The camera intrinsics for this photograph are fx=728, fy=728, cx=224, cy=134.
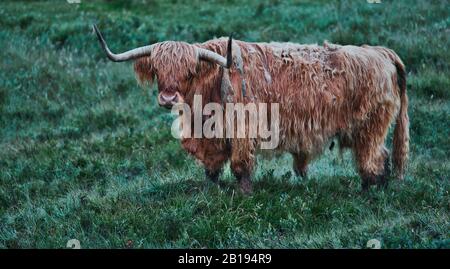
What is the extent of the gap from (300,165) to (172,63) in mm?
1855

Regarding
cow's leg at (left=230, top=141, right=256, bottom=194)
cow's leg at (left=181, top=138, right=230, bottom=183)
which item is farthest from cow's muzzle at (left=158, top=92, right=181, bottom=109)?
cow's leg at (left=230, top=141, right=256, bottom=194)

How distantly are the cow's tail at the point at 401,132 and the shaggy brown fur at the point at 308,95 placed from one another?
5 cm

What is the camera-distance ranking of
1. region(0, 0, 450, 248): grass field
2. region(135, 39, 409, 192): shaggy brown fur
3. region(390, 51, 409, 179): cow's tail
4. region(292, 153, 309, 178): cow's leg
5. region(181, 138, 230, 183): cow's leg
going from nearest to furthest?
region(0, 0, 450, 248): grass field
region(135, 39, 409, 192): shaggy brown fur
region(181, 138, 230, 183): cow's leg
region(390, 51, 409, 179): cow's tail
region(292, 153, 309, 178): cow's leg

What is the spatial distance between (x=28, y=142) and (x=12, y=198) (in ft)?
7.01

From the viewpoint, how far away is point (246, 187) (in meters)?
6.40

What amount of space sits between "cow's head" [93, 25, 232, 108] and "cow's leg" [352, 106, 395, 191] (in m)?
1.54

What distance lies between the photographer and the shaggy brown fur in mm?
6246

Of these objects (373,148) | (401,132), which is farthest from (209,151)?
(401,132)

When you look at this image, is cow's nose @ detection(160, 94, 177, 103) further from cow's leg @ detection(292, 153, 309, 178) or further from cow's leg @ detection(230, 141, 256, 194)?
cow's leg @ detection(292, 153, 309, 178)

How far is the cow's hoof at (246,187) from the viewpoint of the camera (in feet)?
20.9

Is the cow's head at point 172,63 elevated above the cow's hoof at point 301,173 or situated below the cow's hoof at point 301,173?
above

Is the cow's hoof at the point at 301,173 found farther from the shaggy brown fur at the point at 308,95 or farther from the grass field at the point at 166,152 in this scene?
the shaggy brown fur at the point at 308,95

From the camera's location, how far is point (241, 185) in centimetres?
641

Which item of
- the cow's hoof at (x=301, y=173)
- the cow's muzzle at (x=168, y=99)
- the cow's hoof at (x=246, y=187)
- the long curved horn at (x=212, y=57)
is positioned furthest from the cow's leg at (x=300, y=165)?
the cow's muzzle at (x=168, y=99)
